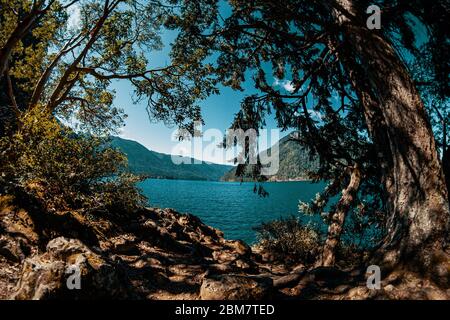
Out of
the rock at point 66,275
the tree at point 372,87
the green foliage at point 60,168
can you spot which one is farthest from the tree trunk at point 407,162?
the green foliage at point 60,168

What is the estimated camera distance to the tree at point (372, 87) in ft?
12.7

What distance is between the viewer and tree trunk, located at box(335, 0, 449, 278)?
12.2ft

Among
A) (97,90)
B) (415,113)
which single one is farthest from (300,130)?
(97,90)

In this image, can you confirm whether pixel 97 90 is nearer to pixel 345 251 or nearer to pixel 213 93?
pixel 213 93

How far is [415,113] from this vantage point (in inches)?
163

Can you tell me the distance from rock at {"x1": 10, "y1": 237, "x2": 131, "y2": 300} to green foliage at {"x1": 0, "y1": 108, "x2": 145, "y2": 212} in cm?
281

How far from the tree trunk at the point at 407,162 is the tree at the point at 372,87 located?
0.04ft

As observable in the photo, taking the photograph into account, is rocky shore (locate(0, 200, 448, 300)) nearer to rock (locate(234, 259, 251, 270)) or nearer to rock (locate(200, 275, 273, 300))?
rock (locate(200, 275, 273, 300))

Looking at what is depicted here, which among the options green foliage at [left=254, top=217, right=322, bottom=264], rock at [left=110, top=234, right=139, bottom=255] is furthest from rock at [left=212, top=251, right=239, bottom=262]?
green foliage at [left=254, top=217, right=322, bottom=264]

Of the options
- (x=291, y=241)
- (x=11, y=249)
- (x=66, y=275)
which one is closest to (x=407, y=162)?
(x=66, y=275)

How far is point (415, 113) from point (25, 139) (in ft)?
26.8

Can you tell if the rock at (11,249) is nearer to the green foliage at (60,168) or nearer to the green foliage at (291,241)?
the green foliage at (60,168)

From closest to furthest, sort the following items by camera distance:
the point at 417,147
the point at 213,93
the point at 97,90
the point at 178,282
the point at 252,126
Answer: the point at 417,147 → the point at 178,282 → the point at 252,126 → the point at 213,93 → the point at 97,90

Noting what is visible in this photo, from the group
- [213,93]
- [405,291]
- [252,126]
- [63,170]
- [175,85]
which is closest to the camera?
[405,291]
